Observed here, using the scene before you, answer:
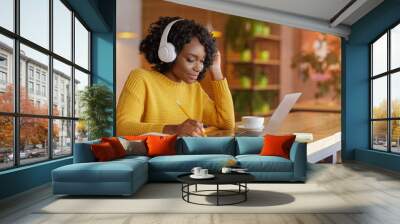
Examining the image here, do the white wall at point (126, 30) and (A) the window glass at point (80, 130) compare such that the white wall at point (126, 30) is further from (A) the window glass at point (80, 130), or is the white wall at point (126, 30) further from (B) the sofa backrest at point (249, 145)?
(B) the sofa backrest at point (249, 145)

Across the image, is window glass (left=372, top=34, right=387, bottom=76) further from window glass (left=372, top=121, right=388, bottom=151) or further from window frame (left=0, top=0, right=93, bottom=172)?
window frame (left=0, top=0, right=93, bottom=172)

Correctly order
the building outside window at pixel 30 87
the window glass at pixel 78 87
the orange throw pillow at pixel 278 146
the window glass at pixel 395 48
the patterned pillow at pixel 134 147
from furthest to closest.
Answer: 1. the window glass at pixel 395 48
2. the window glass at pixel 78 87
3. the patterned pillow at pixel 134 147
4. the orange throw pillow at pixel 278 146
5. the building outside window at pixel 30 87

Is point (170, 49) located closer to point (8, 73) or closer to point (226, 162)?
point (226, 162)

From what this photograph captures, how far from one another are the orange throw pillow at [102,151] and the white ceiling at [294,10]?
12.5 ft

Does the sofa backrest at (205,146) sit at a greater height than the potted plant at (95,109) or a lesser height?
lesser

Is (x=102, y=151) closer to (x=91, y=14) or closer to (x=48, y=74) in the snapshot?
(x=48, y=74)

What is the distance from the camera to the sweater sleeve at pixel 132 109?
8172mm

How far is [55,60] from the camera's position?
6.68m

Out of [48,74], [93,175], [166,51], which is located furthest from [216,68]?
[93,175]

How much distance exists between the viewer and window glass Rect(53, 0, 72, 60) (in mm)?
6723

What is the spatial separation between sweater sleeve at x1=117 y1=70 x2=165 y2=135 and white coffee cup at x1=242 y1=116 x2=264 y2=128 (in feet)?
5.55

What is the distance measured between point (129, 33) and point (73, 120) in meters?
2.12

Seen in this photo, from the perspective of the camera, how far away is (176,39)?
8242mm

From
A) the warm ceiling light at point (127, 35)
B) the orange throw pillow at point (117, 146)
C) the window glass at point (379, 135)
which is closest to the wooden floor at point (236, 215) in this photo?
the orange throw pillow at point (117, 146)
